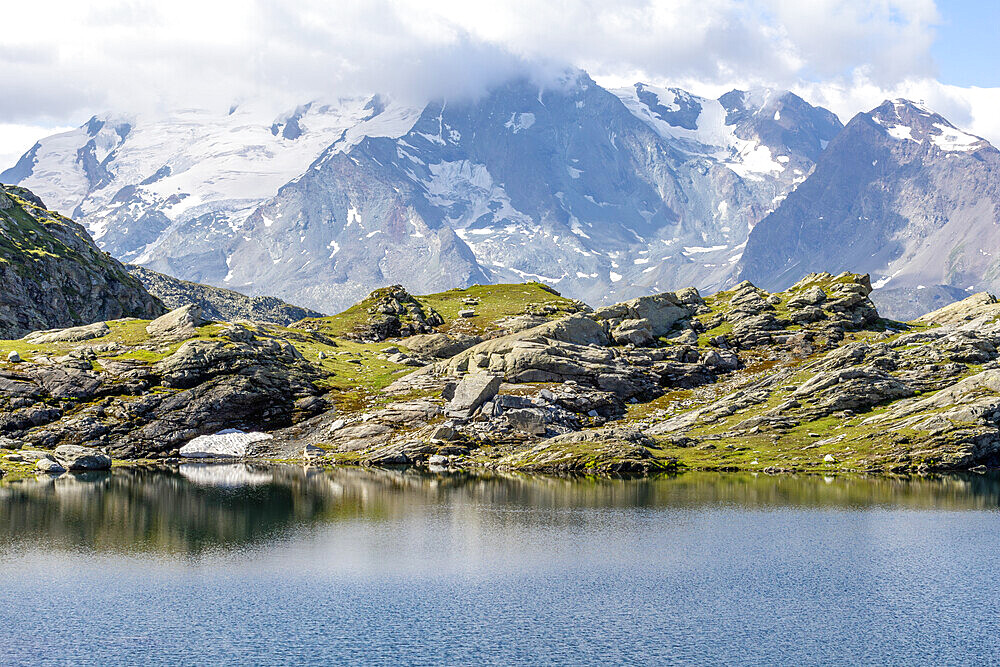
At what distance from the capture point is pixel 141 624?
249ft

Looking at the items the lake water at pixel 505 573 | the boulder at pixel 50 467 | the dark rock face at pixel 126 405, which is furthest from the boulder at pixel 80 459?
the lake water at pixel 505 573

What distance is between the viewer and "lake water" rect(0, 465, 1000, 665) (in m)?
71.1

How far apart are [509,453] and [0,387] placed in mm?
97741

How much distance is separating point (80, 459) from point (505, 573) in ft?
354

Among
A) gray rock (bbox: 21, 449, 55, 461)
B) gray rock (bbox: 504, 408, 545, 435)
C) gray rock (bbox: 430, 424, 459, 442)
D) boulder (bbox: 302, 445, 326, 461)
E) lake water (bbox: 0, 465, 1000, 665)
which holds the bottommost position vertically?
lake water (bbox: 0, 465, 1000, 665)

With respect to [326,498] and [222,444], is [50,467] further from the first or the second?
[326,498]

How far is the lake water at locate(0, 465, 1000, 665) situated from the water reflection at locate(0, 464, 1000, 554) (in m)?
0.69

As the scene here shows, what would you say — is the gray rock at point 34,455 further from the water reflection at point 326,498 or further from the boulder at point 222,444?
the boulder at point 222,444

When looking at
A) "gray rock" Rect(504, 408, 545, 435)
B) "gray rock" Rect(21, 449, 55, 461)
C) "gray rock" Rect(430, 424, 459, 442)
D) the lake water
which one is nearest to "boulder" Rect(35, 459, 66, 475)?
"gray rock" Rect(21, 449, 55, 461)

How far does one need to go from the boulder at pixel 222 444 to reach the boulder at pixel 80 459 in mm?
16608

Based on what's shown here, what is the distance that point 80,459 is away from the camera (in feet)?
565

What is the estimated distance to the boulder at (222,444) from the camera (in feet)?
618

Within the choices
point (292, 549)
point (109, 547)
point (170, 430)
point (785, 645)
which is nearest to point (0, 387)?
point (170, 430)

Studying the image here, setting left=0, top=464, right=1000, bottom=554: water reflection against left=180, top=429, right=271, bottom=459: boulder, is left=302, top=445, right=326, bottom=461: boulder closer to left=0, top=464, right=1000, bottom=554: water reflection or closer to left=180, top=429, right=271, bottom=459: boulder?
left=180, top=429, right=271, bottom=459: boulder
